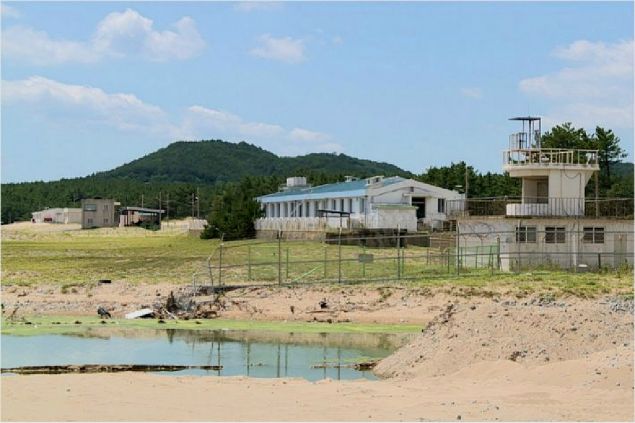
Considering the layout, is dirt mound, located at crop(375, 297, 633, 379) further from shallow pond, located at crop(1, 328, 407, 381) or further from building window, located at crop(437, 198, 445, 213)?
building window, located at crop(437, 198, 445, 213)

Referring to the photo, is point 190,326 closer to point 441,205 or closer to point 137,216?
point 441,205

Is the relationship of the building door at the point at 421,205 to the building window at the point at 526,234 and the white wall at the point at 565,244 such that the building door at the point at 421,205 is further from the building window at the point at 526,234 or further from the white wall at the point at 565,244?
the building window at the point at 526,234

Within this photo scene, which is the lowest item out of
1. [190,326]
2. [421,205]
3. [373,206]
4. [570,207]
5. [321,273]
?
[190,326]

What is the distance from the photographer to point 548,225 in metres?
46.5

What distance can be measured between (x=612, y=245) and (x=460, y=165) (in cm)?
6467

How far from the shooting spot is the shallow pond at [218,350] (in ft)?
73.8

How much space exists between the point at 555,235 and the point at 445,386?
29.4 meters

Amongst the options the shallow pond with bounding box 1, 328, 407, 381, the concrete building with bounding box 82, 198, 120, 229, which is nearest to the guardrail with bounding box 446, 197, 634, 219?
the shallow pond with bounding box 1, 328, 407, 381

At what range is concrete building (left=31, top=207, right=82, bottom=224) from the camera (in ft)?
503

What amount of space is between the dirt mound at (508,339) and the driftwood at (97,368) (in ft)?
15.9

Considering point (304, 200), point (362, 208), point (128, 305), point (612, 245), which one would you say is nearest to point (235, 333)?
point (128, 305)

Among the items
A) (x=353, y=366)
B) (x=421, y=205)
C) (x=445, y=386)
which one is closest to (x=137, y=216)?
(x=421, y=205)

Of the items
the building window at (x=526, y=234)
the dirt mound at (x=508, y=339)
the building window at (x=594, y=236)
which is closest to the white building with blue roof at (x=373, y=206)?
the building window at (x=526, y=234)

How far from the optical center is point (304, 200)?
275 feet
